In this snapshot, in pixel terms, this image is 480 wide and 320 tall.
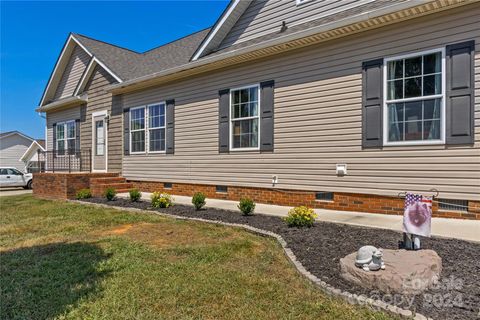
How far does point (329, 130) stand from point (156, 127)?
612 cm

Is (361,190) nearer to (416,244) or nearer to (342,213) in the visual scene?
(342,213)

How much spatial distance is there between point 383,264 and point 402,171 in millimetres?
3378

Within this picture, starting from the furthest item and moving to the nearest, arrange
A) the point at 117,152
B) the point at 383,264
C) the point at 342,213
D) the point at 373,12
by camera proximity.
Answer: the point at 117,152 < the point at 342,213 < the point at 373,12 < the point at 383,264

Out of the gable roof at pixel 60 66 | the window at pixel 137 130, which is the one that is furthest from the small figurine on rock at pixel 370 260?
the gable roof at pixel 60 66

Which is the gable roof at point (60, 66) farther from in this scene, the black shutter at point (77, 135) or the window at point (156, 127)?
the window at point (156, 127)

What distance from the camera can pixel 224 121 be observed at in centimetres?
865

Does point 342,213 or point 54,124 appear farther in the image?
point 54,124

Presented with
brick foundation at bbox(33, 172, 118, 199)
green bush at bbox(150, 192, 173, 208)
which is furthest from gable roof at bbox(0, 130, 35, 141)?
green bush at bbox(150, 192, 173, 208)

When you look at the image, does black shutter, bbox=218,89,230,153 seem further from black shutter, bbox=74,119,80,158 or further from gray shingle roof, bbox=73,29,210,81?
black shutter, bbox=74,119,80,158

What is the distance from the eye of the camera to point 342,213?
20.9 feet

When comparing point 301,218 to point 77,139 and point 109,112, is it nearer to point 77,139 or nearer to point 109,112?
point 109,112

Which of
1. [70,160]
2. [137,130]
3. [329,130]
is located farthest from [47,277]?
[70,160]

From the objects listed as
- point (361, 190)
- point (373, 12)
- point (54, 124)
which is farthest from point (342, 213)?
point (54, 124)

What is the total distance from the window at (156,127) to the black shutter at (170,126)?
1.16 feet
